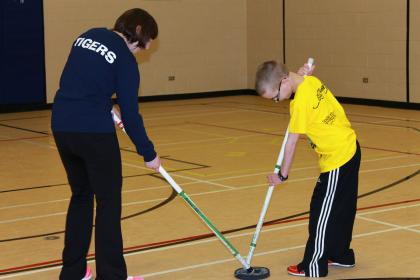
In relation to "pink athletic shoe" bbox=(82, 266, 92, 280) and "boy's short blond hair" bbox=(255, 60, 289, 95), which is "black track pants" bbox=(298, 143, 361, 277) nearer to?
"boy's short blond hair" bbox=(255, 60, 289, 95)

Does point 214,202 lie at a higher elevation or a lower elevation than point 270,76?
lower

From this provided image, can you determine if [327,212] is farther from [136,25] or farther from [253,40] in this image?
[253,40]

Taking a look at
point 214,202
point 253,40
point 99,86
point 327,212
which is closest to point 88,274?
point 99,86

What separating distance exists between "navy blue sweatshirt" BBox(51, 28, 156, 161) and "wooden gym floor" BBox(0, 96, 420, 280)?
3.40 ft

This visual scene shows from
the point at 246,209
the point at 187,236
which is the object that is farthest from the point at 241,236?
the point at 246,209

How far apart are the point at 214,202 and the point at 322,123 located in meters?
2.29

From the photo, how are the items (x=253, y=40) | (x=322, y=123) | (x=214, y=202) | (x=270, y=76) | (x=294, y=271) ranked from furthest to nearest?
(x=253, y=40) < (x=214, y=202) < (x=294, y=271) < (x=322, y=123) < (x=270, y=76)

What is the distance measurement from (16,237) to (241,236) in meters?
1.54

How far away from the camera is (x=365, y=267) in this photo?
477cm

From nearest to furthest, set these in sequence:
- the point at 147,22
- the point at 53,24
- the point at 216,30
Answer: the point at 147,22
the point at 53,24
the point at 216,30

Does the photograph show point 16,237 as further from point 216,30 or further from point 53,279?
point 216,30

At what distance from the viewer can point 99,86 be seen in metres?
4.14

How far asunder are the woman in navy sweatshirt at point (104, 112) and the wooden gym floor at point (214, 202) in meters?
0.59

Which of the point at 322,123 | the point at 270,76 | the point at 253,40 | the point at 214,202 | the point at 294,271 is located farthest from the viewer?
the point at 253,40
